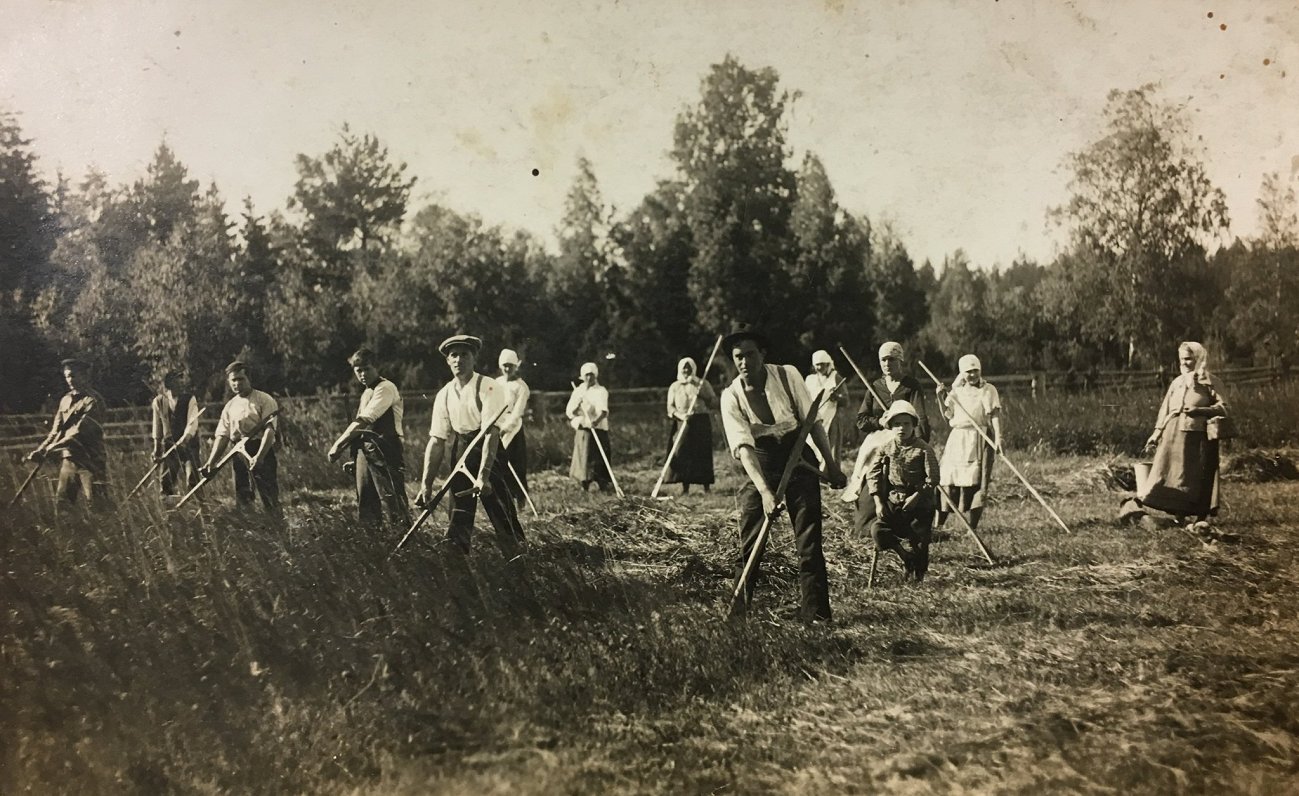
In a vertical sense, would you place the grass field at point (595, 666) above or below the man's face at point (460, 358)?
below

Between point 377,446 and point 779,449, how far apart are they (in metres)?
2.31

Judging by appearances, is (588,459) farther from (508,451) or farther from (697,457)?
(508,451)

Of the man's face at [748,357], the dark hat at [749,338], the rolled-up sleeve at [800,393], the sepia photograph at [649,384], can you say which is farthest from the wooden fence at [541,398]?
the rolled-up sleeve at [800,393]

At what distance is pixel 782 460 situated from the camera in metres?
3.93

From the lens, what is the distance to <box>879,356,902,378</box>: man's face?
4.98 metres

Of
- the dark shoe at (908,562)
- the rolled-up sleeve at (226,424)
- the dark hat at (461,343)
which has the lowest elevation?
the dark shoe at (908,562)

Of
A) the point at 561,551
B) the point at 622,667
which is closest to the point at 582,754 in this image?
the point at 622,667

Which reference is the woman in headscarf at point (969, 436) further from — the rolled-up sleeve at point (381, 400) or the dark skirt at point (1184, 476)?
the rolled-up sleeve at point (381, 400)

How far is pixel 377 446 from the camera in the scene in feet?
14.5

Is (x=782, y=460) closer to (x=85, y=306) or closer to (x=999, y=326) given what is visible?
(x=999, y=326)

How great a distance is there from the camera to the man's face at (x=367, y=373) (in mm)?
4434

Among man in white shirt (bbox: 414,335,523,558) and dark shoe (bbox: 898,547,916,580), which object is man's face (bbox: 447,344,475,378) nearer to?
man in white shirt (bbox: 414,335,523,558)

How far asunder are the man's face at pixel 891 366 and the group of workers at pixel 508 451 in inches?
9.0

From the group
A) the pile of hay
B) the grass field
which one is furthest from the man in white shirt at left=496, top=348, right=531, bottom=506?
the pile of hay
